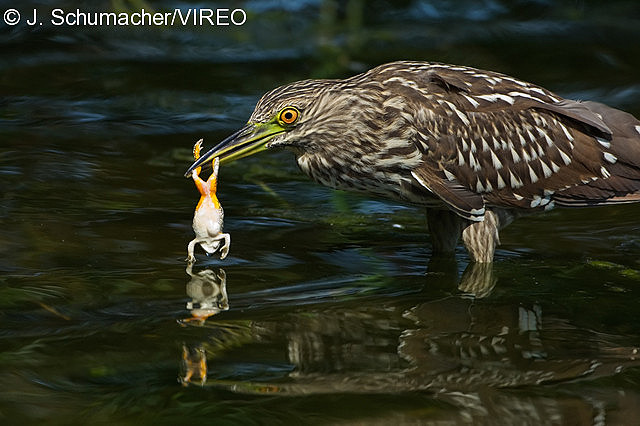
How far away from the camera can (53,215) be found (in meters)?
7.70

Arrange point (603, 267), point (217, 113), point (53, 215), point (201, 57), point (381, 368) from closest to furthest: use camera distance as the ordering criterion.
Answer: point (381, 368) < point (603, 267) < point (53, 215) < point (217, 113) < point (201, 57)

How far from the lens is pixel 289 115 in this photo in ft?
22.0

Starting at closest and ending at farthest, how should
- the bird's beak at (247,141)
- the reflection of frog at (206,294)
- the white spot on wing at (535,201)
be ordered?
the reflection of frog at (206,294) < the bird's beak at (247,141) < the white spot on wing at (535,201)

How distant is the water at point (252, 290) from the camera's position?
4980 mm

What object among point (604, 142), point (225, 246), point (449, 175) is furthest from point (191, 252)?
point (604, 142)

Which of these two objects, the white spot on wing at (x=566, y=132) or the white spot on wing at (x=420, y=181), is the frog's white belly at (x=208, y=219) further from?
the white spot on wing at (x=566, y=132)

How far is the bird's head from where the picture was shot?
21.7 ft

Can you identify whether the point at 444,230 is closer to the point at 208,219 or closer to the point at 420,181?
the point at 420,181

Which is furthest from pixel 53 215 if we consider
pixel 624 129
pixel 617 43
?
pixel 617 43

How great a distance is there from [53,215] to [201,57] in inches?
208

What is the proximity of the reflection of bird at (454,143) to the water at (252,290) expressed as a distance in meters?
0.43

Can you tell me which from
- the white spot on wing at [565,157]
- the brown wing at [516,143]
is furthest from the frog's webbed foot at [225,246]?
the white spot on wing at [565,157]

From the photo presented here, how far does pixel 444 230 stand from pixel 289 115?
55.2 inches

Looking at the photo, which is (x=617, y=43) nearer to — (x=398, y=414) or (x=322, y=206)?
(x=322, y=206)
